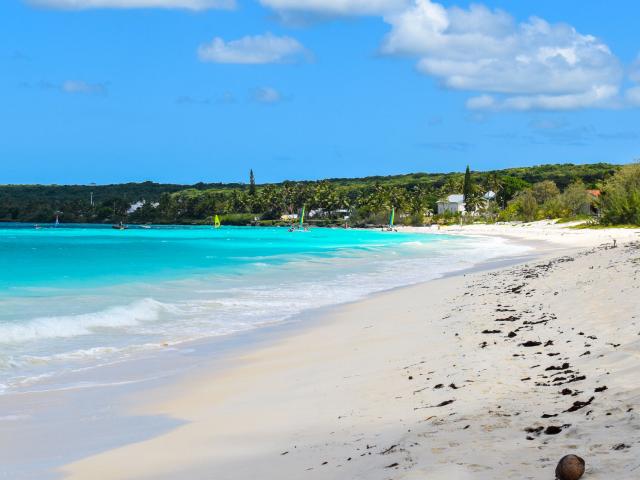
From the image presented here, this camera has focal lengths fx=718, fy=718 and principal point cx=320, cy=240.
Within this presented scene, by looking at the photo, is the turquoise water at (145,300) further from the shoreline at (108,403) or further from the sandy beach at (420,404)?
the sandy beach at (420,404)

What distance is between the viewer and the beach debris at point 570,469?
4.32m

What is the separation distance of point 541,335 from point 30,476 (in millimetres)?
7318

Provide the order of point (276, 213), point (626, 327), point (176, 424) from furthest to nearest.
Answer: point (276, 213)
point (626, 327)
point (176, 424)

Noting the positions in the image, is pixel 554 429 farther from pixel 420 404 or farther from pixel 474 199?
pixel 474 199

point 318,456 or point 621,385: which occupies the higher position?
point 621,385

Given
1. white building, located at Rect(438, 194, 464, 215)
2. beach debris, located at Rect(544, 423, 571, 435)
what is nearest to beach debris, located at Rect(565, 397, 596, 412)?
beach debris, located at Rect(544, 423, 571, 435)

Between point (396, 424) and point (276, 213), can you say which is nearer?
point (396, 424)

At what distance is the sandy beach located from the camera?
522 cm

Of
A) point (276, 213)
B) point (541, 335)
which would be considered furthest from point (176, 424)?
point (276, 213)

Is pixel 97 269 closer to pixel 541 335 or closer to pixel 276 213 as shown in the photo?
pixel 541 335

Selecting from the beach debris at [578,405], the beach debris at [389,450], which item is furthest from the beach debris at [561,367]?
the beach debris at [389,450]

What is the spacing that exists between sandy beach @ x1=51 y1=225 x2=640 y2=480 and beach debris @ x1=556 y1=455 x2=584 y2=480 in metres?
0.12

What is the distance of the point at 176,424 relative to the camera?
25.7ft

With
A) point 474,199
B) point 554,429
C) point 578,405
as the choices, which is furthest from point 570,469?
point 474,199
